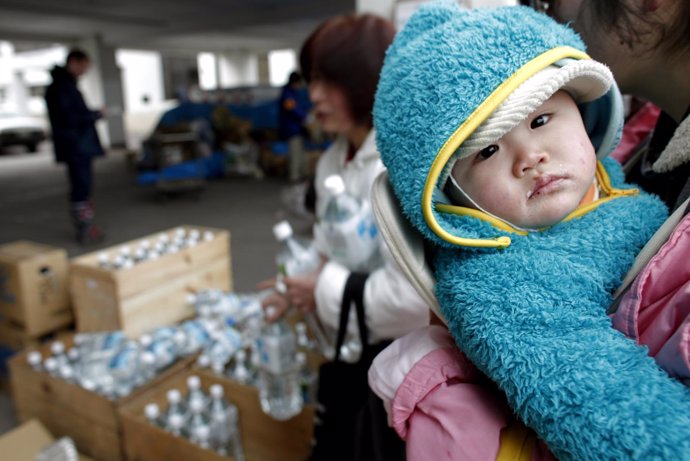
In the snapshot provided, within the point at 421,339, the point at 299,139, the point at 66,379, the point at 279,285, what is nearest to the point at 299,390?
the point at 279,285

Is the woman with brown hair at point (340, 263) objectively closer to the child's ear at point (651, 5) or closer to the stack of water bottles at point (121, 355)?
the child's ear at point (651, 5)

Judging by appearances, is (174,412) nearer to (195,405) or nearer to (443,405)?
(195,405)

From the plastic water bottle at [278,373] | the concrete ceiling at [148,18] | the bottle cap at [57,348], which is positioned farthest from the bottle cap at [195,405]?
the concrete ceiling at [148,18]

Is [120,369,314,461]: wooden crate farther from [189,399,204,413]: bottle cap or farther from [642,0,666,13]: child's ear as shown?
[642,0,666,13]: child's ear

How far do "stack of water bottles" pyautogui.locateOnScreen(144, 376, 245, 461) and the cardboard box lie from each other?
0.42 m

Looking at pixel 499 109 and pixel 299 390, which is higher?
pixel 499 109

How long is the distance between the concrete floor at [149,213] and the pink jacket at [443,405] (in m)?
→ 2.73

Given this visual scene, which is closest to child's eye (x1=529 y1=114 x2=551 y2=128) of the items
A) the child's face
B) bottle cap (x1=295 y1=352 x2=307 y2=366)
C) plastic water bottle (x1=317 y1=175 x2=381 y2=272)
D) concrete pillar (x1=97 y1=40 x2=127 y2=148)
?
the child's face

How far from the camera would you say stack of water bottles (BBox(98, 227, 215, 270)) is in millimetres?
2648

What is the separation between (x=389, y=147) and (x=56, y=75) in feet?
17.8

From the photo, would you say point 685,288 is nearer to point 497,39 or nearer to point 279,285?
point 497,39

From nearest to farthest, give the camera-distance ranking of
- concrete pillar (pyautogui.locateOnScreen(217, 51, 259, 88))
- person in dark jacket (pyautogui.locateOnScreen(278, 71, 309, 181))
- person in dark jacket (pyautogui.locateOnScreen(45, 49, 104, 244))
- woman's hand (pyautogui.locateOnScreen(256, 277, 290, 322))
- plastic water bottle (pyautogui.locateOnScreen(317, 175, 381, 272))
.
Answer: plastic water bottle (pyautogui.locateOnScreen(317, 175, 381, 272)) < woman's hand (pyautogui.locateOnScreen(256, 277, 290, 322)) < person in dark jacket (pyautogui.locateOnScreen(45, 49, 104, 244)) < person in dark jacket (pyautogui.locateOnScreen(278, 71, 309, 181)) < concrete pillar (pyautogui.locateOnScreen(217, 51, 259, 88))

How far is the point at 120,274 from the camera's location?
233cm

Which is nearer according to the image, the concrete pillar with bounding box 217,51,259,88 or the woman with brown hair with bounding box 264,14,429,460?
the woman with brown hair with bounding box 264,14,429,460
